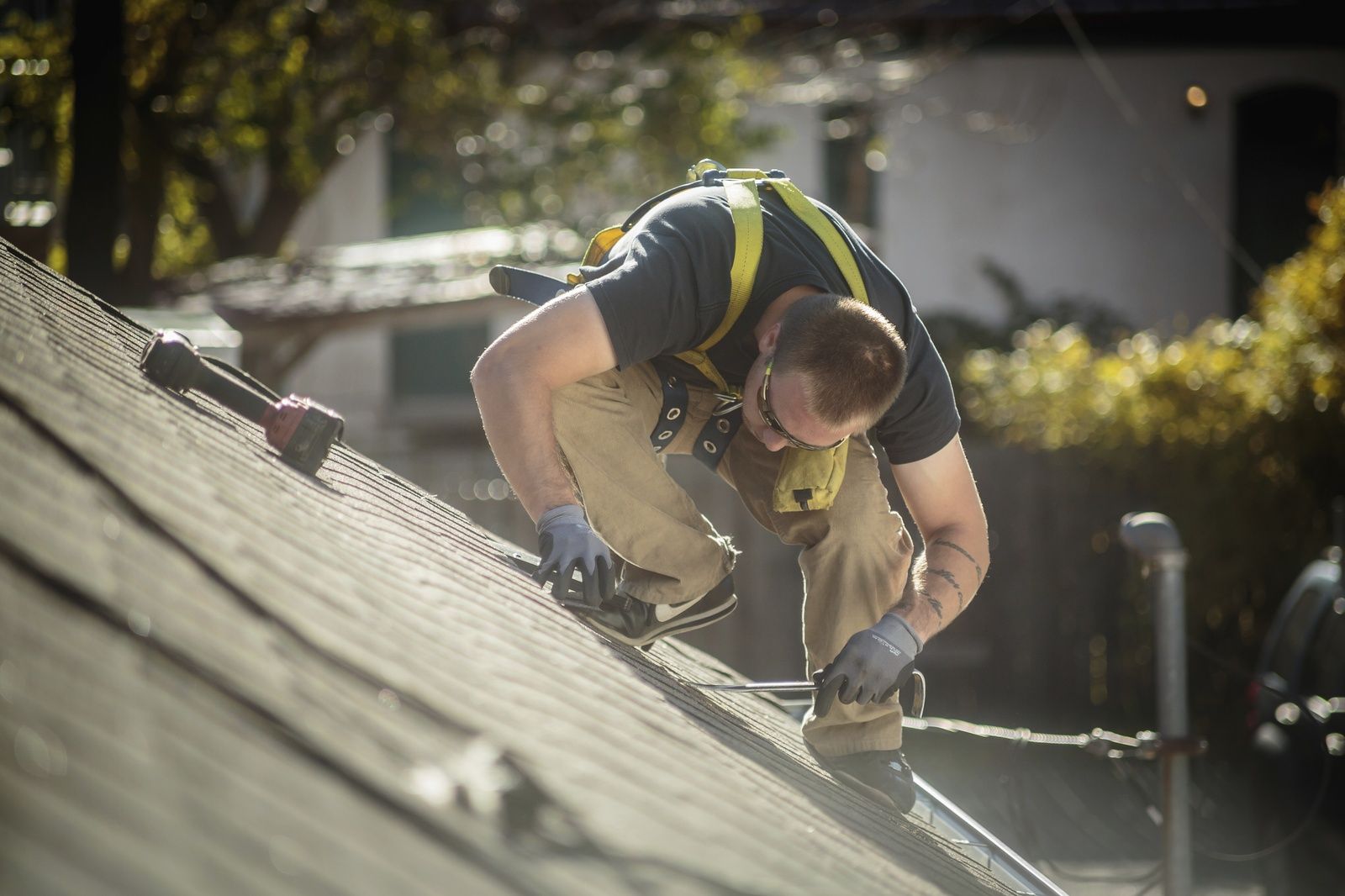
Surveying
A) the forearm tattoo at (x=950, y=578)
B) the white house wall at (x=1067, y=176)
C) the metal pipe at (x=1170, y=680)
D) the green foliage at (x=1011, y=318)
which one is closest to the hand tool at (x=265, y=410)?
the forearm tattoo at (x=950, y=578)

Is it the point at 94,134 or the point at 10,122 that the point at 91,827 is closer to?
the point at 94,134

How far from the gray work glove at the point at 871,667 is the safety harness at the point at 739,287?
14.3 inches

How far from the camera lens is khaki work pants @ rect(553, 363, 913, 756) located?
332 cm

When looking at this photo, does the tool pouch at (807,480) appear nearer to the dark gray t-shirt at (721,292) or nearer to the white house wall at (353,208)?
the dark gray t-shirt at (721,292)

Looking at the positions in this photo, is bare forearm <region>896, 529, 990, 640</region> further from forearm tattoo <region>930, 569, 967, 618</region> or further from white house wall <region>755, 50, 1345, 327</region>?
white house wall <region>755, 50, 1345, 327</region>

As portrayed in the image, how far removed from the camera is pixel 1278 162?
16.6 m

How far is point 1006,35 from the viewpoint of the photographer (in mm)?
16188

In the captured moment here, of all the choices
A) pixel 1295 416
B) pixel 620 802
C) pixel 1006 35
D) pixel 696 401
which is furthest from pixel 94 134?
pixel 1006 35

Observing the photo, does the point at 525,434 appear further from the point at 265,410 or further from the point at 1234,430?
the point at 1234,430

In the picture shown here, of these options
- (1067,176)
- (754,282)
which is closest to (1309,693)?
(754,282)

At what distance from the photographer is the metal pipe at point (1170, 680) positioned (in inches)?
171

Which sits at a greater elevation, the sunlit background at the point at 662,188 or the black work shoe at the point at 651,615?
the sunlit background at the point at 662,188

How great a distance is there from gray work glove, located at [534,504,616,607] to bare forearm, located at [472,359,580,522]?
6 cm

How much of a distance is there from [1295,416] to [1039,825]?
112 inches
